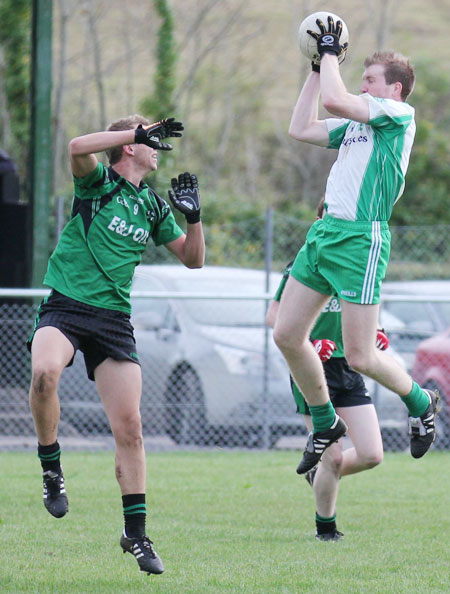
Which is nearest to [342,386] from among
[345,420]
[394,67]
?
[345,420]

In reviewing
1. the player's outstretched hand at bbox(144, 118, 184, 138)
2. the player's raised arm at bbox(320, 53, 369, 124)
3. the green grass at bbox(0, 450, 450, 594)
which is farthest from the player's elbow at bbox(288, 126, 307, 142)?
the green grass at bbox(0, 450, 450, 594)

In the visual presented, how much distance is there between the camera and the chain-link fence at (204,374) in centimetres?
1080

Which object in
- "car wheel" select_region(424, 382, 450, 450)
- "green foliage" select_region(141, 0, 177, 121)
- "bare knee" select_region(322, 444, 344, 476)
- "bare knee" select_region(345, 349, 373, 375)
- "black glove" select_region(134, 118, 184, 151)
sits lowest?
"car wheel" select_region(424, 382, 450, 450)

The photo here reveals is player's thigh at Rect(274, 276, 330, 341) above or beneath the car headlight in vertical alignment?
above

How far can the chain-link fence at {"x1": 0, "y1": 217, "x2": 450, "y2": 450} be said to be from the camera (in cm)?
1080

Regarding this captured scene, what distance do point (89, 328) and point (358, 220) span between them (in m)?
1.52

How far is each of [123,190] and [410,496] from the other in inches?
161

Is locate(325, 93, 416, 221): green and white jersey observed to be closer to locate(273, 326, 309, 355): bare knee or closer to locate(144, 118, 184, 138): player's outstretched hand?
locate(273, 326, 309, 355): bare knee

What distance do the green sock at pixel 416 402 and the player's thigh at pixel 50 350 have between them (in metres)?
1.93

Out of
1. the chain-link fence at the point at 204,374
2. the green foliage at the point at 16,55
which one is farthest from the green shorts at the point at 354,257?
the green foliage at the point at 16,55

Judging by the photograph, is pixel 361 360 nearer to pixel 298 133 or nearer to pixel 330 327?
pixel 330 327

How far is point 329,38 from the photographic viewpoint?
538cm

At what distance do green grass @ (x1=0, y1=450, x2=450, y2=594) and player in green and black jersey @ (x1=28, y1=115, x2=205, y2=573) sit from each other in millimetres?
429

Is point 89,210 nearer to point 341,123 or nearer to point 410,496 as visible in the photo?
point 341,123
